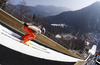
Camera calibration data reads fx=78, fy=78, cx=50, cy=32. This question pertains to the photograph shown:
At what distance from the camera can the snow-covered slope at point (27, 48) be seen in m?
3.13

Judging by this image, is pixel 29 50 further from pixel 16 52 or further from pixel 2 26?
pixel 2 26

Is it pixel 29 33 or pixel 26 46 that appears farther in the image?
pixel 26 46

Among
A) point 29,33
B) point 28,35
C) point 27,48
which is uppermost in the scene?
point 29,33

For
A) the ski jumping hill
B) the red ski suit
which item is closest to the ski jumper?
the red ski suit

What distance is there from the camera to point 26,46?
355 centimetres

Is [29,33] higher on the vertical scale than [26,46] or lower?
higher

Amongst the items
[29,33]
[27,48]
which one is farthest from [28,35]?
[27,48]

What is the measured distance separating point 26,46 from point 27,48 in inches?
4.5

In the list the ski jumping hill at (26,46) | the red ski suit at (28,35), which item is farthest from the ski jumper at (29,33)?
the ski jumping hill at (26,46)

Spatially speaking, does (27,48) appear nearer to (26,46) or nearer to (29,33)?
Answer: (26,46)

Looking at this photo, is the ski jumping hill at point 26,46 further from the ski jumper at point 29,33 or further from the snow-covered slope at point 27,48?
the ski jumper at point 29,33

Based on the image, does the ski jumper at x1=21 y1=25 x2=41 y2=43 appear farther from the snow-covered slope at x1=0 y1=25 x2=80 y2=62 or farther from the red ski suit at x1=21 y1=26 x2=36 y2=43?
the snow-covered slope at x1=0 y1=25 x2=80 y2=62

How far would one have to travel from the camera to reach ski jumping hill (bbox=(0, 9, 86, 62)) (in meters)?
3.12

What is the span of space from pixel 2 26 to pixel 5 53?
1070mm
